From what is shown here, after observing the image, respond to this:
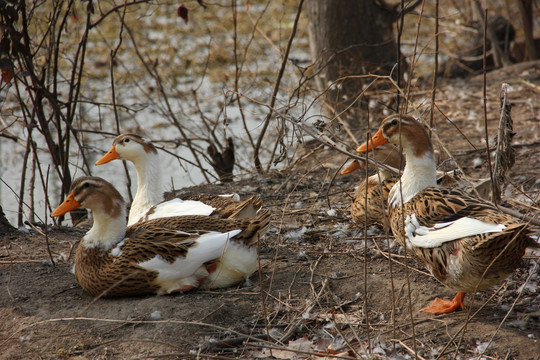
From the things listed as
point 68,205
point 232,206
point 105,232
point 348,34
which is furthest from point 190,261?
point 348,34

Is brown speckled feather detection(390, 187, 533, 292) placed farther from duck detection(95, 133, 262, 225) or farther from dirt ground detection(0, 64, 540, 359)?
duck detection(95, 133, 262, 225)

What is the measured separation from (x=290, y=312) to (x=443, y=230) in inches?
41.6

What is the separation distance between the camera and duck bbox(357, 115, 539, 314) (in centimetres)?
336

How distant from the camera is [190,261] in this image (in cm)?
411

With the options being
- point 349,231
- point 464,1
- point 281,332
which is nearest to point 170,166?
point 349,231

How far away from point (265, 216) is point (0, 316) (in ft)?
5.98

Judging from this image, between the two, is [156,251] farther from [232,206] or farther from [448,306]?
[448,306]

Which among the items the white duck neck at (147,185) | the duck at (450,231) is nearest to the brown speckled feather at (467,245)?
the duck at (450,231)

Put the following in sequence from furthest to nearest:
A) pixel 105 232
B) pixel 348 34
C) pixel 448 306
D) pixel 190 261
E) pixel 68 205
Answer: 1. pixel 348 34
2. pixel 68 205
3. pixel 105 232
4. pixel 190 261
5. pixel 448 306

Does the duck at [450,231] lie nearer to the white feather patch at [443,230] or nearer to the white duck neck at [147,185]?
the white feather patch at [443,230]

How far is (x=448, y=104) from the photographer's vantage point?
867cm

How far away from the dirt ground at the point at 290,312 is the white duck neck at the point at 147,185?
659 mm

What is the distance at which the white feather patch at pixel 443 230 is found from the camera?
3.41m

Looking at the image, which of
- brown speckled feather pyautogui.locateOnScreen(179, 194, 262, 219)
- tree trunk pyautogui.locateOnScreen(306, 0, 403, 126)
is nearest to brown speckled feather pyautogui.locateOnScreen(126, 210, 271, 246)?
brown speckled feather pyautogui.locateOnScreen(179, 194, 262, 219)
